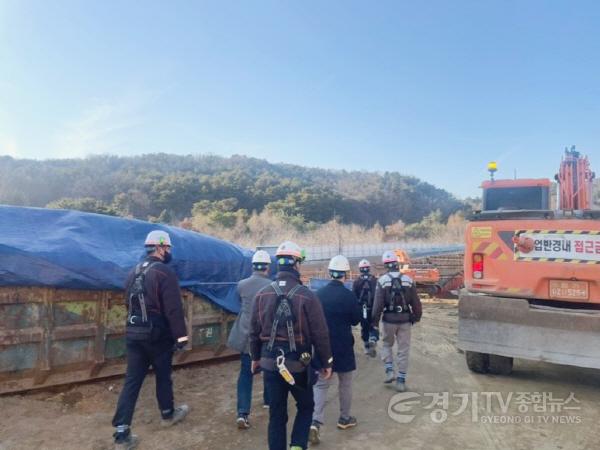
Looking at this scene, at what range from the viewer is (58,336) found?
17.2ft

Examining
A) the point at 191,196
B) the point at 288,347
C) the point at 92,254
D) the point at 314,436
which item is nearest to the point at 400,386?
the point at 314,436

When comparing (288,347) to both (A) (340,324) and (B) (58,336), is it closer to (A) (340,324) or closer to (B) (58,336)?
(A) (340,324)

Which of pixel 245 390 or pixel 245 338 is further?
pixel 245 338

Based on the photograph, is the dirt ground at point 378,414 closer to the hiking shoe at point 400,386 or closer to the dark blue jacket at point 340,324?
the hiking shoe at point 400,386

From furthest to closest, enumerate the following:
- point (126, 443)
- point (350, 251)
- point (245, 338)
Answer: point (350, 251), point (245, 338), point (126, 443)

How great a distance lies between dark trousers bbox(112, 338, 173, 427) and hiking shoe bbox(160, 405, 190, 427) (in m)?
0.06

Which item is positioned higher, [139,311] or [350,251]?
[139,311]

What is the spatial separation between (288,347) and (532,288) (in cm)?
356

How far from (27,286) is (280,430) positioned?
11.0ft

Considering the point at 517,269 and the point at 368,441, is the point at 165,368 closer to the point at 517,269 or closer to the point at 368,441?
the point at 368,441

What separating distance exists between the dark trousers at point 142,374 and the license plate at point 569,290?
4.46m

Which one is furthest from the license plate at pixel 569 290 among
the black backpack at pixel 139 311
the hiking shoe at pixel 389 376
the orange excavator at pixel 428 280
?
the orange excavator at pixel 428 280

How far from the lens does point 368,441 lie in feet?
14.8

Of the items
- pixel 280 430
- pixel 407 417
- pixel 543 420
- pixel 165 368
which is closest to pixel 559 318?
pixel 543 420
